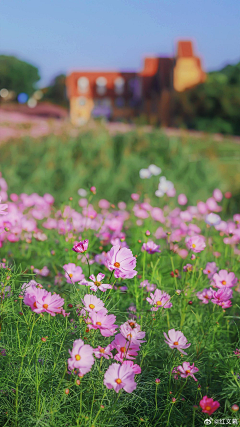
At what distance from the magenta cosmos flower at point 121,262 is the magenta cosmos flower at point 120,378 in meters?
0.28

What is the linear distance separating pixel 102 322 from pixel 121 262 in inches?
8.2

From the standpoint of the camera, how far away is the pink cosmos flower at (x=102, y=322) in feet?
3.88

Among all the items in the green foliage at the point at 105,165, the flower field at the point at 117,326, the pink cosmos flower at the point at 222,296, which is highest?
the pink cosmos flower at the point at 222,296

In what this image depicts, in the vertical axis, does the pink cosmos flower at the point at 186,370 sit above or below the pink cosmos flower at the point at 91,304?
below

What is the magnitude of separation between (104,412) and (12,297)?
0.51 metres

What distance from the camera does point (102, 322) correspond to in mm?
1208

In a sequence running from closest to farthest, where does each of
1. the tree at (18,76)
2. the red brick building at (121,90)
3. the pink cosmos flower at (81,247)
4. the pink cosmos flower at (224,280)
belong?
1. the pink cosmos flower at (81,247)
2. the pink cosmos flower at (224,280)
3. the red brick building at (121,90)
4. the tree at (18,76)

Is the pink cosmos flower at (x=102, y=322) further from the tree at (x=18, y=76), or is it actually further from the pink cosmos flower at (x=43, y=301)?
the tree at (x=18, y=76)

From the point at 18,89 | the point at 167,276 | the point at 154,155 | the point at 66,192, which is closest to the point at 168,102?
the point at 154,155

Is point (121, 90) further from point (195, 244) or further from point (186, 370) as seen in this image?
point (186, 370)

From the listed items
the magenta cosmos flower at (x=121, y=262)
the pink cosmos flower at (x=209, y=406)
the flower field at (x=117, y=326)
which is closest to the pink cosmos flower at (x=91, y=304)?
the flower field at (x=117, y=326)

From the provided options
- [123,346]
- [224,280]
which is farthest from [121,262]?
[224,280]

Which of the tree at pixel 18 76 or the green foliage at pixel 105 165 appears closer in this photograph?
the green foliage at pixel 105 165

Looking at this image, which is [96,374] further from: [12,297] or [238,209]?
[238,209]
